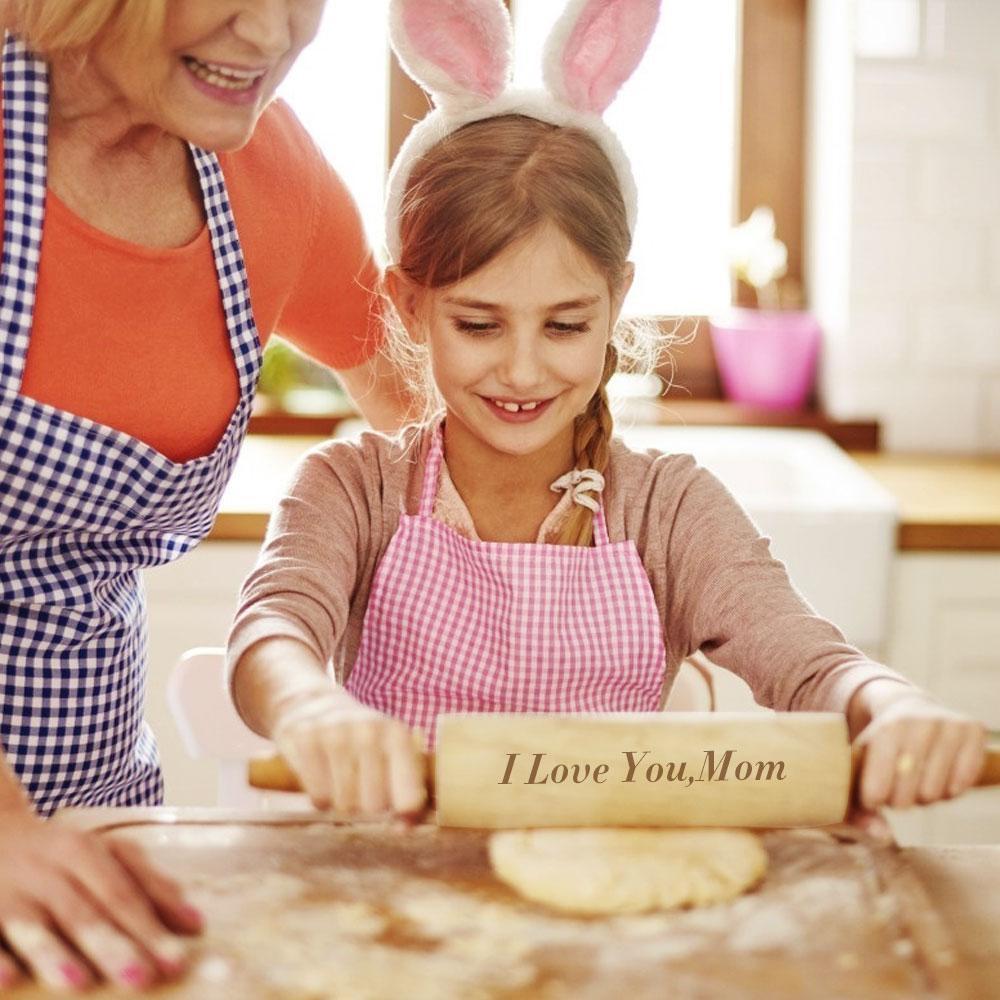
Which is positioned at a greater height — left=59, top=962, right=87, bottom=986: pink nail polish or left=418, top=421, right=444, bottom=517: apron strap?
left=418, top=421, right=444, bottom=517: apron strap

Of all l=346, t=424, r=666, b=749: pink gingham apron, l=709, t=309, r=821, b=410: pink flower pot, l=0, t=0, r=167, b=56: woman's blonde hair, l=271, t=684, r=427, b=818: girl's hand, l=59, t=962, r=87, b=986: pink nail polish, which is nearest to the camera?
l=59, t=962, r=87, b=986: pink nail polish

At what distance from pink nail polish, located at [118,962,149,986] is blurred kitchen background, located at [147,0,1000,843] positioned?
1154mm

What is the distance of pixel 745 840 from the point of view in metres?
0.82

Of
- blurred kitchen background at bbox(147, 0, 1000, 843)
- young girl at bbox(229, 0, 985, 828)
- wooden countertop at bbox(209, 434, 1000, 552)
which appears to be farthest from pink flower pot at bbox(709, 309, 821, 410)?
young girl at bbox(229, 0, 985, 828)

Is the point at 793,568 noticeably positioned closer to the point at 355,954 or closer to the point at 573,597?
the point at 573,597

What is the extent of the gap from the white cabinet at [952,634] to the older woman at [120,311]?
1.05 metres

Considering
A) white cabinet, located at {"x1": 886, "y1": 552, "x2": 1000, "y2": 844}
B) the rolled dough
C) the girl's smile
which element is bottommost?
white cabinet, located at {"x1": 886, "y1": 552, "x2": 1000, "y2": 844}

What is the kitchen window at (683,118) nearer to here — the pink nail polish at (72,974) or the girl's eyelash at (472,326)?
Result: the girl's eyelash at (472,326)

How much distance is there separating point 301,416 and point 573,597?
1463 mm

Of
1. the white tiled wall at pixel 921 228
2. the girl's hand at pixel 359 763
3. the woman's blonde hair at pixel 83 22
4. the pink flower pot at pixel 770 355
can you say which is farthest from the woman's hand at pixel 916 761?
the pink flower pot at pixel 770 355

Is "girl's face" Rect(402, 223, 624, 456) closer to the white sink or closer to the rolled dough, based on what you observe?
the rolled dough

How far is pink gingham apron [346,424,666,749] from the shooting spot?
1174 millimetres

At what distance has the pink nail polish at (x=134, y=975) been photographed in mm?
666

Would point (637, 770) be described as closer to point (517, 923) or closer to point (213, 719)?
point (517, 923)
